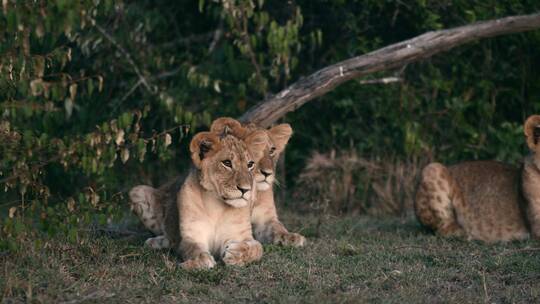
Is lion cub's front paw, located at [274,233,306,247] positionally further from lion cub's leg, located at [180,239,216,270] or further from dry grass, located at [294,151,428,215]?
dry grass, located at [294,151,428,215]

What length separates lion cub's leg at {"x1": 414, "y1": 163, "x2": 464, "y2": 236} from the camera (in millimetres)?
7266

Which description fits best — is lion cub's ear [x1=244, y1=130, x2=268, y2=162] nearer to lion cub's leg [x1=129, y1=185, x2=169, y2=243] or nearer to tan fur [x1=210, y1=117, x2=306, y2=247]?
tan fur [x1=210, y1=117, x2=306, y2=247]

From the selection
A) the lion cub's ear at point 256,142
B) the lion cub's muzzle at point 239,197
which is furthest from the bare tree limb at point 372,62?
the lion cub's muzzle at point 239,197

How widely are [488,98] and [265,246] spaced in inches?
158

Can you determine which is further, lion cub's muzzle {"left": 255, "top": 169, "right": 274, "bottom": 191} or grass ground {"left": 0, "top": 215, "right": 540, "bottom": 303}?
lion cub's muzzle {"left": 255, "top": 169, "right": 274, "bottom": 191}

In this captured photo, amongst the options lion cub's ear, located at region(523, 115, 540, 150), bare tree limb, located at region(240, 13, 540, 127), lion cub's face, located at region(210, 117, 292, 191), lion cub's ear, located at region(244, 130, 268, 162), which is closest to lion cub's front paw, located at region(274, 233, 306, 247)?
lion cub's face, located at region(210, 117, 292, 191)

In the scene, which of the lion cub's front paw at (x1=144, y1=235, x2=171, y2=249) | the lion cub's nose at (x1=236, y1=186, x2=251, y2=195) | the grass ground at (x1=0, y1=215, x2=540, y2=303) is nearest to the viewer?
the grass ground at (x1=0, y1=215, x2=540, y2=303)

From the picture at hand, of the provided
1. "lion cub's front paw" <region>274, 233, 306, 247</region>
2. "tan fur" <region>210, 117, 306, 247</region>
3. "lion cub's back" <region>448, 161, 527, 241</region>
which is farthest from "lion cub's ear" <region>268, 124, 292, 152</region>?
"lion cub's back" <region>448, 161, 527, 241</region>

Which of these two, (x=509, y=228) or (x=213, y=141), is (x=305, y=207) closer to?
(x=509, y=228)

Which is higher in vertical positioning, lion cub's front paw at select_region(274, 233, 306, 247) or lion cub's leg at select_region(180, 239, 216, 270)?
lion cub's leg at select_region(180, 239, 216, 270)

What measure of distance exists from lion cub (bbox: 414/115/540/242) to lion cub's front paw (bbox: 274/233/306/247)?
46.1 inches

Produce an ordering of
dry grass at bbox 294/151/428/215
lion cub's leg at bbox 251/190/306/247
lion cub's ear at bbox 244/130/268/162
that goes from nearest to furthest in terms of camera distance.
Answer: lion cub's ear at bbox 244/130/268/162 < lion cub's leg at bbox 251/190/306/247 < dry grass at bbox 294/151/428/215

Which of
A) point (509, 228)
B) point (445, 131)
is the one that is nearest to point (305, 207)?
point (445, 131)

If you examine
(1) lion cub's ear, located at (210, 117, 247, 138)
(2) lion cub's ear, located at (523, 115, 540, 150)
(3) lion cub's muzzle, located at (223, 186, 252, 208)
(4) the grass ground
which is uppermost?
(1) lion cub's ear, located at (210, 117, 247, 138)
